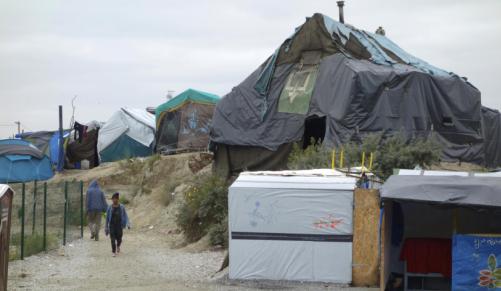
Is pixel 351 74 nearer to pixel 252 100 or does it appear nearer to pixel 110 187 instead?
pixel 252 100

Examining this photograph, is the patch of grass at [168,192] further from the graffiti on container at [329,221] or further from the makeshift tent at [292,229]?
the graffiti on container at [329,221]

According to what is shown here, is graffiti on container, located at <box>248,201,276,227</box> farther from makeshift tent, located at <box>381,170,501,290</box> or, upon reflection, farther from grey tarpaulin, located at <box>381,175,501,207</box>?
grey tarpaulin, located at <box>381,175,501,207</box>

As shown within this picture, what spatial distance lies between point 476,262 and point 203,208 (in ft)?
36.3

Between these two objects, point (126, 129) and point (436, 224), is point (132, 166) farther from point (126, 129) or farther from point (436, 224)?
point (436, 224)

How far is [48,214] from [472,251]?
14772 mm

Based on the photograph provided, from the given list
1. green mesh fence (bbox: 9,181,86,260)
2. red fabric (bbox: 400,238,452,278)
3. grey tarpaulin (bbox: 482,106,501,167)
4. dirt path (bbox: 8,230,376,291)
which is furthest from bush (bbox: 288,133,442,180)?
grey tarpaulin (bbox: 482,106,501,167)

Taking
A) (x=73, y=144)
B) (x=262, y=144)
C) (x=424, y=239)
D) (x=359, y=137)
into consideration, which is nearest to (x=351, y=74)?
(x=359, y=137)

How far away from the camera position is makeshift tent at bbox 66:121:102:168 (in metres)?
40.5

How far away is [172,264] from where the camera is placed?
17703mm

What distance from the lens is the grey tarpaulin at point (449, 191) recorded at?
1132 cm

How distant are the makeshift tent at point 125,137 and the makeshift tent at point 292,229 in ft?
84.7

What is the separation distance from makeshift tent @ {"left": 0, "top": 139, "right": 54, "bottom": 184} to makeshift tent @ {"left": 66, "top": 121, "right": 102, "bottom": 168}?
173cm

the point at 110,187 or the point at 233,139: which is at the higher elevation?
the point at 233,139

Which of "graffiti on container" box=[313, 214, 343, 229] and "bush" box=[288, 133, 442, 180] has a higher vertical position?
"bush" box=[288, 133, 442, 180]
